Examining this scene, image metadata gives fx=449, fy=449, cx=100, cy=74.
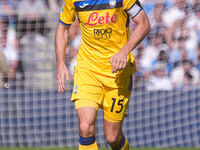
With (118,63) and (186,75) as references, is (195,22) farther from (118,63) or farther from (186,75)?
(118,63)

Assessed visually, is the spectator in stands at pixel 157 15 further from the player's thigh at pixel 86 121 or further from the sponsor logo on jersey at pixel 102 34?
the player's thigh at pixel 86 121

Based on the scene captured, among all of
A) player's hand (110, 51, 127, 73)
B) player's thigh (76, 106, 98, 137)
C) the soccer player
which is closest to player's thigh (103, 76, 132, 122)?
the soccer player

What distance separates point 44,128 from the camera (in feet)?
26.8

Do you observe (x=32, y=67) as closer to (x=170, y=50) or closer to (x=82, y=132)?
(x=170, y=50)

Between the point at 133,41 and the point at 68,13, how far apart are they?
2.72 ft

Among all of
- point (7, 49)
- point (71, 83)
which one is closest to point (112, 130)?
point (71, 83)

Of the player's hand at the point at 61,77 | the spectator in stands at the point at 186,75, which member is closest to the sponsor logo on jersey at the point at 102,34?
the player's hand at the point at 61,77

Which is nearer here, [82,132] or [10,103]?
[82,132]

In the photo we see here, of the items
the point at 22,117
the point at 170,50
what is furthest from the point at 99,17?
the point at 22,117

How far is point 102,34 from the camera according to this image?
4.50m

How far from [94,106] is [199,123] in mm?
4062

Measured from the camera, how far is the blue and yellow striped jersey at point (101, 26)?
14.5 feet

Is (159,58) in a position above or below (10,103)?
above

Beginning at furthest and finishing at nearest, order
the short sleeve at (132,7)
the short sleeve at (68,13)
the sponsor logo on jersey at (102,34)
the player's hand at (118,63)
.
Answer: the short sleeve at (68,13)
the sponsor logo on jersey at (102,34)
the short sleeve at (132,7)
the player's hand at (118,63)
